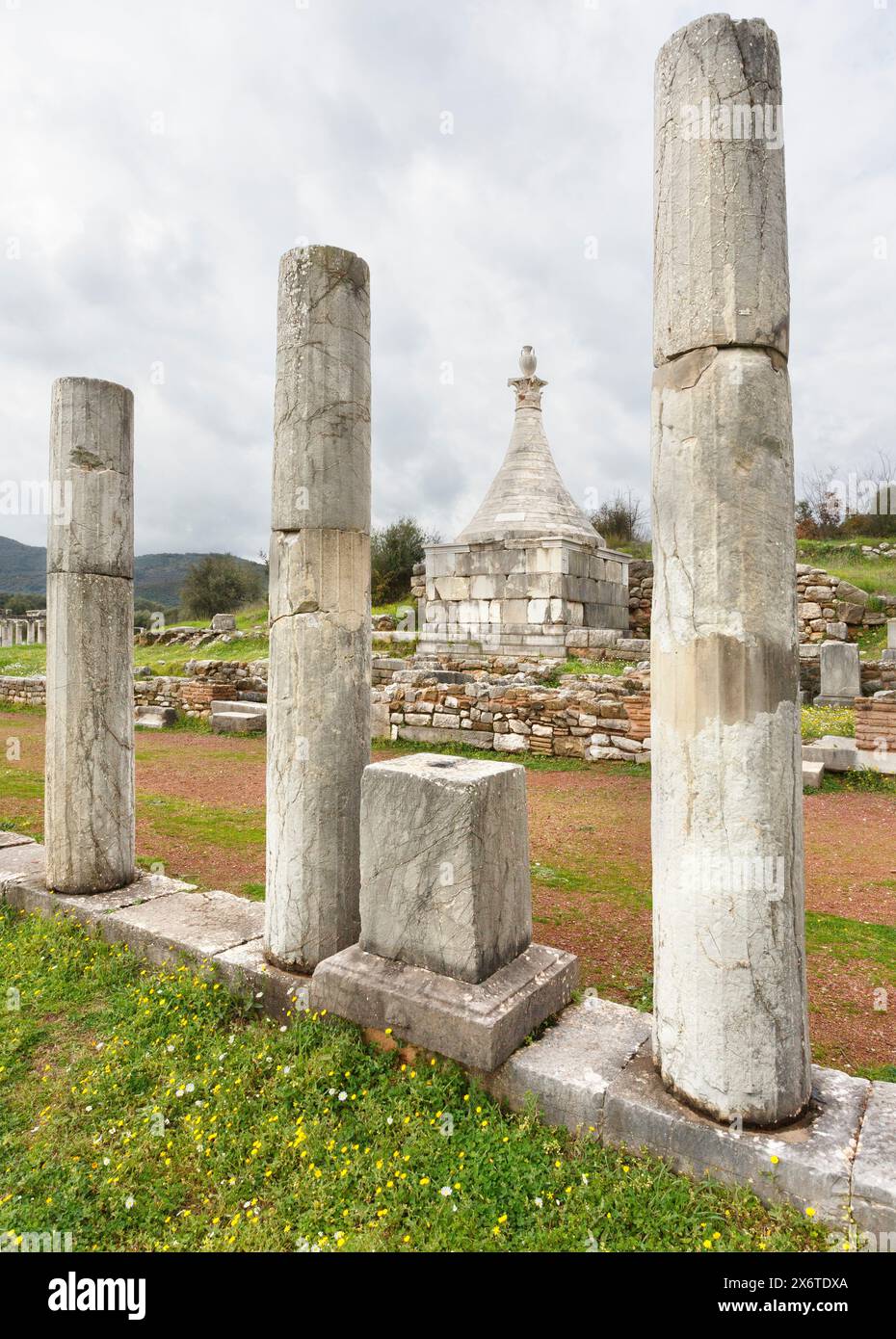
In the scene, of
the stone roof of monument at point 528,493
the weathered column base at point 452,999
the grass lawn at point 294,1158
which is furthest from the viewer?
the stone roof of monument at point 528,493

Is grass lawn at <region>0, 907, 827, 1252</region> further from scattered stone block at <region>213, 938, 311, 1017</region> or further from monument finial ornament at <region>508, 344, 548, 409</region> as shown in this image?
monument finial ornament at <region>508, 344, 548, 409</region>

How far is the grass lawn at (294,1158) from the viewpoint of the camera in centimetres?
213

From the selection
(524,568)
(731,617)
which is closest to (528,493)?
(524,568)

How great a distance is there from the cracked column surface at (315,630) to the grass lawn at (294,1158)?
547 mm

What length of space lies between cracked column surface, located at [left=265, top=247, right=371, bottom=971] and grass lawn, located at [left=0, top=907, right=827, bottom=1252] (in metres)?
0.55

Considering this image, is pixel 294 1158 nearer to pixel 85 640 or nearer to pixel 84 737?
pixel 84 737

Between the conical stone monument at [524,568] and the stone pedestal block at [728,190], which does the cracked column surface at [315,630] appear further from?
the conical stone monument at [524,568]

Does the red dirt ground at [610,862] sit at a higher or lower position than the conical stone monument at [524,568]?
lower

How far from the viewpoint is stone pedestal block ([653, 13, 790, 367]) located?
229 cm

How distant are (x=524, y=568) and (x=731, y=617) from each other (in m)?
12.9

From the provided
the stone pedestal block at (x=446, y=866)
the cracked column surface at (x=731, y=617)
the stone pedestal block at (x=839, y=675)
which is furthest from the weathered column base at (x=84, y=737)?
the stone pedestal block at (x=839, y=675)

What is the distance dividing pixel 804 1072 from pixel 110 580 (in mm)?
4355
